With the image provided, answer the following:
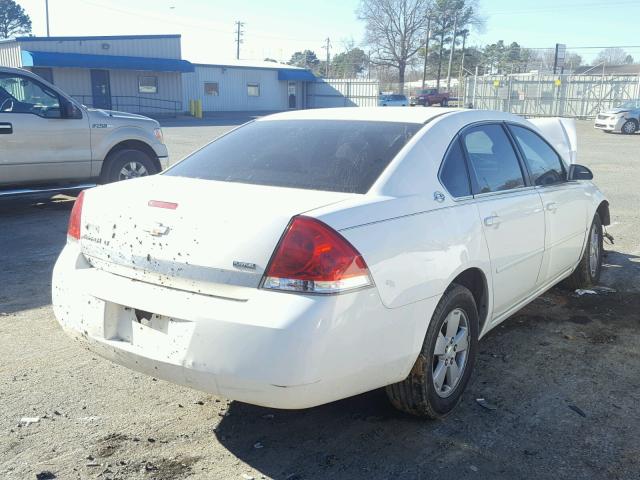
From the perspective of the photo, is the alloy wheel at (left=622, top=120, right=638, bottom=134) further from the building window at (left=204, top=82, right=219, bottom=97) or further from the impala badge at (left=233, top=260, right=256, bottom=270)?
the impala badge at (left=233, top=260, right=256, bottom=270)

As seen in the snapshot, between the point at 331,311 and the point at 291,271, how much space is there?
0.81ft

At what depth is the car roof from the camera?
393 centimetres

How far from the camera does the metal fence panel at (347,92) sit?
52.5m

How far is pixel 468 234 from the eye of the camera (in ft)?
11.7

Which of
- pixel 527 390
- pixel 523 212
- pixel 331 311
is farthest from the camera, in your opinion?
pixel 523 212

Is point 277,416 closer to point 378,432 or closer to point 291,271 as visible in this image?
point 378,432

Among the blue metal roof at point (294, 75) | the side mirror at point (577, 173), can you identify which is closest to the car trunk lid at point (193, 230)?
the side mirror at point (577, 173)

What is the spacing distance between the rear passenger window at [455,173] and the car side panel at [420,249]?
0.29 feet

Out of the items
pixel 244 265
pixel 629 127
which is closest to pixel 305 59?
pixel 629 127

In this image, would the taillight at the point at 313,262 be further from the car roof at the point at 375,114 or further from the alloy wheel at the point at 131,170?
the alloy wheel at the point at 131,170

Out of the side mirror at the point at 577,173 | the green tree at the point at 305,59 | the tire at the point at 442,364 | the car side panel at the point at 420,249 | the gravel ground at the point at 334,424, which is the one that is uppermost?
the green tree at the point at 305,59

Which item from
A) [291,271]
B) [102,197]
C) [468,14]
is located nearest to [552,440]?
[291,271]

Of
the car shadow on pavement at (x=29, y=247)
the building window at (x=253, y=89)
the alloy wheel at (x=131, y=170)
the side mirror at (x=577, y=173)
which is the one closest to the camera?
the side mirror at (x=577, y=173)

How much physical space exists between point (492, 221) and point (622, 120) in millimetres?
28694
